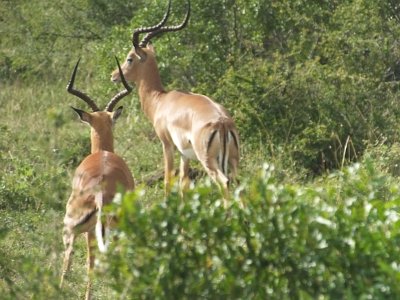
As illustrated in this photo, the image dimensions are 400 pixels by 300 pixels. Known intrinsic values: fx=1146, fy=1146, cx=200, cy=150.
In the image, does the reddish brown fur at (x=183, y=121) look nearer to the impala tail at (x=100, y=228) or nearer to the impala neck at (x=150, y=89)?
the impala neck at (x=150, y=89)

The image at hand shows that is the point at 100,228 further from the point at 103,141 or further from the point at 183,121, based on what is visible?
the point at 183,121

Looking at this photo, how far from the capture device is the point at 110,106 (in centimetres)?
873

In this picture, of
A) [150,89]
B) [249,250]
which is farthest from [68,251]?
[150,89]

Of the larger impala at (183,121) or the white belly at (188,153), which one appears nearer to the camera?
the larger impala at (183,121)

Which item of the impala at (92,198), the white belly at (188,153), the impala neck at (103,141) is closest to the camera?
the impala at (92,198)

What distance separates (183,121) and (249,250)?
14.8ft

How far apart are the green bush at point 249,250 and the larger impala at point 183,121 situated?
2.86 m

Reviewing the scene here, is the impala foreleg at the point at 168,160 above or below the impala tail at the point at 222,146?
below

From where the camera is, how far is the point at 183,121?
8.94 m

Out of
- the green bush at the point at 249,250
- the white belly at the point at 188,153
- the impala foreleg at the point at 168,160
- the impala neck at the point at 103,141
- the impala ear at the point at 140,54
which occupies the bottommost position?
the impala foreleg at the point at 168,160

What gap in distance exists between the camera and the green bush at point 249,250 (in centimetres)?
434

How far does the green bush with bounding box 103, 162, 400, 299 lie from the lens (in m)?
4.34

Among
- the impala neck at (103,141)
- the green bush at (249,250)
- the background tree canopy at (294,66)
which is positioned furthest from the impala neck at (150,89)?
the green bush at (249,250)

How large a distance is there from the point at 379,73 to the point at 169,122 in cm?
251
